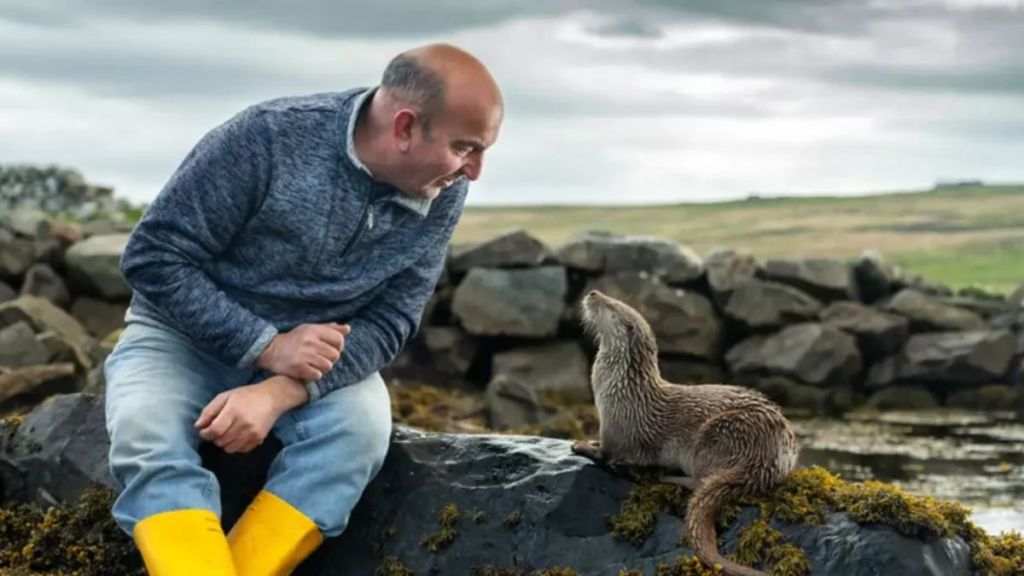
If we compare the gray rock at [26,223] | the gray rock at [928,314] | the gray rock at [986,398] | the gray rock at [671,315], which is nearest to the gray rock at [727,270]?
the gray rock at [671,315]

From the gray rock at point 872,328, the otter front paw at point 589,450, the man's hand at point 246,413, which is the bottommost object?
the gray rock at point 872,328

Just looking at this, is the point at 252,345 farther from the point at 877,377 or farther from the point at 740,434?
the point at 877,377

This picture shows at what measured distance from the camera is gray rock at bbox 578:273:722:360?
56.7 feet

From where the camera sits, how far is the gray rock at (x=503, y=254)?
691 inches

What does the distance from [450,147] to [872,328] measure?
1331 cm

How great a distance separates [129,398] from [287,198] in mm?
858

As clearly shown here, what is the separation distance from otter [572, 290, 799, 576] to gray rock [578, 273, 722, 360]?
38.7 feet

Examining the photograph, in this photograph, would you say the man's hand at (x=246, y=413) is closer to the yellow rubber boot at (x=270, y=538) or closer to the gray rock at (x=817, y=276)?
the yellow rubber boot at (x=270, y=538)

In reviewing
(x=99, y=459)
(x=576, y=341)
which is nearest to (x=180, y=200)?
(x=99, y=459)

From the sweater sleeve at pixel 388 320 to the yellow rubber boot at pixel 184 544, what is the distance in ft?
2.08

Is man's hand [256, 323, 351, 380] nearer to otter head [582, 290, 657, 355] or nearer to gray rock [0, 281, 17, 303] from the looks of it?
otter head [582, 290, 657, 355]

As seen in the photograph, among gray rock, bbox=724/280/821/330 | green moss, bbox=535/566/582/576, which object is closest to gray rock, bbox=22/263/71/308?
gray rock, bbox=724/280/821/330

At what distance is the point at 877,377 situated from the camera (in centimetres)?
1725

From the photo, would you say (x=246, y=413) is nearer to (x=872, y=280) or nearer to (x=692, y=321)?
(x=692, y=321)
